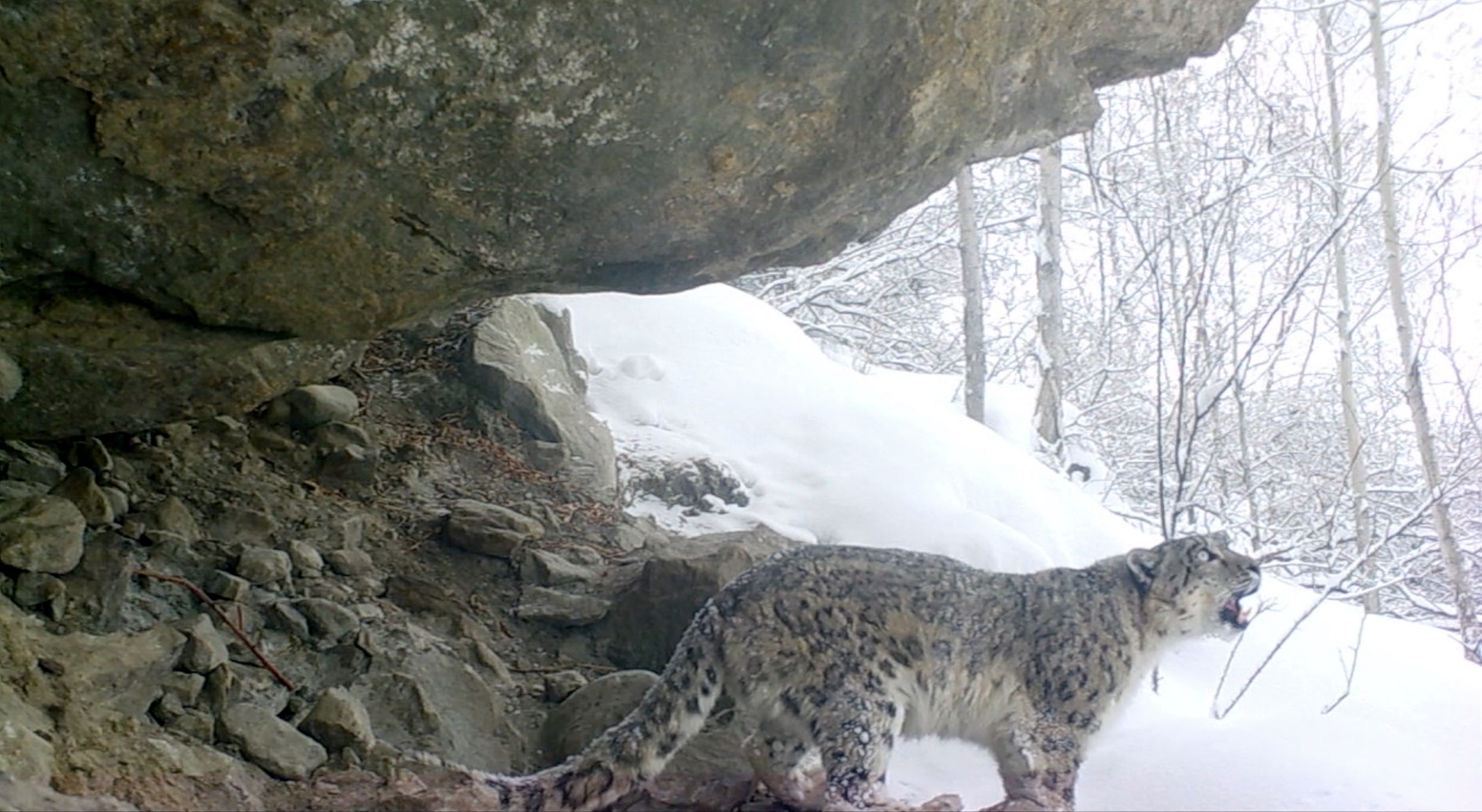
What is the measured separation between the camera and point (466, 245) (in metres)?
3.65

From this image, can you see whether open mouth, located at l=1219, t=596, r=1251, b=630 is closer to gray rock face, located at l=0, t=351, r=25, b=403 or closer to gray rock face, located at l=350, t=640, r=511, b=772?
gray rock face, located at l=350, t=640, r=511, b=772

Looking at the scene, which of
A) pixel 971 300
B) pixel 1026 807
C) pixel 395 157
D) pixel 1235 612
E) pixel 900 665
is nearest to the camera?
pixel 395 157

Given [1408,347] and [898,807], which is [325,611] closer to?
[898,807]

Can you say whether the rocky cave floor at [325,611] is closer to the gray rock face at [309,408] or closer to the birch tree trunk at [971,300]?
the gray rock face at [309,408]

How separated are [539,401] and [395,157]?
262 cm

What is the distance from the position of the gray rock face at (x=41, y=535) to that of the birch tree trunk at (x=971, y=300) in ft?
28.8

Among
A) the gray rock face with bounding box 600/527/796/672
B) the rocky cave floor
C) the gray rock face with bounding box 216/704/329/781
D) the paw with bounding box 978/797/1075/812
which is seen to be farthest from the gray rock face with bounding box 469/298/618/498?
the paw with bounding box 978/797/1075/812

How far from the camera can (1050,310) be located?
1109cm

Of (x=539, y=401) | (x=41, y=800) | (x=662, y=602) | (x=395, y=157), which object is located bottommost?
(x=41, y=800)

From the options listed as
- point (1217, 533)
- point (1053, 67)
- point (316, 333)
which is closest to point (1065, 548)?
point (1217, 533)

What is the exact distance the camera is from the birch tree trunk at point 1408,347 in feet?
22.1

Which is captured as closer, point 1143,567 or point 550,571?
point 1143,567

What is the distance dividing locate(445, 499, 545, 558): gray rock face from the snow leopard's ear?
2.51 metres

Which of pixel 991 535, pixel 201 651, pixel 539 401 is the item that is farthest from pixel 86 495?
pixel 991 535
